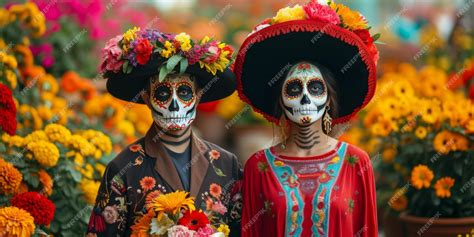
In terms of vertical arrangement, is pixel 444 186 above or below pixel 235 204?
above

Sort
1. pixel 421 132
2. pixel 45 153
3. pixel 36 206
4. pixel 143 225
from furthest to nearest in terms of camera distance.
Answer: pixel 421 132
pixel 45 153
pixel 36 206
pixel 143 225

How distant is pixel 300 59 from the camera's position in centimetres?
454

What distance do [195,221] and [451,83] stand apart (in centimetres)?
377

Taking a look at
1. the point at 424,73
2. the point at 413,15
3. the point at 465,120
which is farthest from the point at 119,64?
the point at 413,15

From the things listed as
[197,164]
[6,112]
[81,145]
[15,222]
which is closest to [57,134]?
[81,145]

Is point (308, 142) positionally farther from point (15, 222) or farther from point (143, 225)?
point (15, 222)

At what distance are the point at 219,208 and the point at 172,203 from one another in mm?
340

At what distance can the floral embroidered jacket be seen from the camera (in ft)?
14.5

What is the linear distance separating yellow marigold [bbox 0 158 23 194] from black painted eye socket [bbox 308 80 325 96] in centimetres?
167

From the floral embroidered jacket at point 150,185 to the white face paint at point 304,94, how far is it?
0.47 meters

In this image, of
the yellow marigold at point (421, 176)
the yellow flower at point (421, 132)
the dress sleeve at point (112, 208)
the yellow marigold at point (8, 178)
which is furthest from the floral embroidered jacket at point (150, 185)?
the yellow flower at point (421, 132)

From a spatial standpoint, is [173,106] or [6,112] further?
[6,112]

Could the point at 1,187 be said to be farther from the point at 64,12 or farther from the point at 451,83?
the point at 451,83

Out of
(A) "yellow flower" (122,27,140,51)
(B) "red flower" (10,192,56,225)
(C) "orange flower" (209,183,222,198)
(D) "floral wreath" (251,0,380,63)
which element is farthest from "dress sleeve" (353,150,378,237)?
(B) "red flower" (10,192,56,225)
